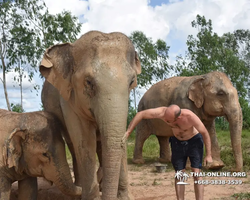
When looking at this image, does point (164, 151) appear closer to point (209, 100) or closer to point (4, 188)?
point (209, 100)

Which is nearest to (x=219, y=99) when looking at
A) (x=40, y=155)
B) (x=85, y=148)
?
(x=85, y=148)

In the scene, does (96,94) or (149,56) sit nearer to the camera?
(96,94)

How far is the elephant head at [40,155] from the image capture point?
13.9ft

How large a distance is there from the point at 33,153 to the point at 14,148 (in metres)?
0.24

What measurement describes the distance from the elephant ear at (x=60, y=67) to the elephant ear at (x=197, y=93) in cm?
383

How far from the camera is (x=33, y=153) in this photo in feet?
14.0

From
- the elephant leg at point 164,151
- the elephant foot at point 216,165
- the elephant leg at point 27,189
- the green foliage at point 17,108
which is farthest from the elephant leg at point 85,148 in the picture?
the green foliage at point 17,108

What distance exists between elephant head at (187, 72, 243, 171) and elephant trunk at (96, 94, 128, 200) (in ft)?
12.6

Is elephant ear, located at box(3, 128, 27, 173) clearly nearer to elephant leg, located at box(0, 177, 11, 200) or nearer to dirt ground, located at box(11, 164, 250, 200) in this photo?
elephant leg, located at box(0, 177, 11, 200)

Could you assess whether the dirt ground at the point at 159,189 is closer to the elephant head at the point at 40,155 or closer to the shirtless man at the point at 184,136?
the shirtless man at the point at 184,136

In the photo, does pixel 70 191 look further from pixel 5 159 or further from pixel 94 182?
pixel 5 159

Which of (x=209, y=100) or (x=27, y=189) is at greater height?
(x=209, y=100)

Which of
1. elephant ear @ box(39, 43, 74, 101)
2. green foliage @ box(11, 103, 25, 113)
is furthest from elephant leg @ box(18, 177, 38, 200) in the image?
green foliage @ box(11, 103, 25, 113)

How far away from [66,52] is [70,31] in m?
11.5
